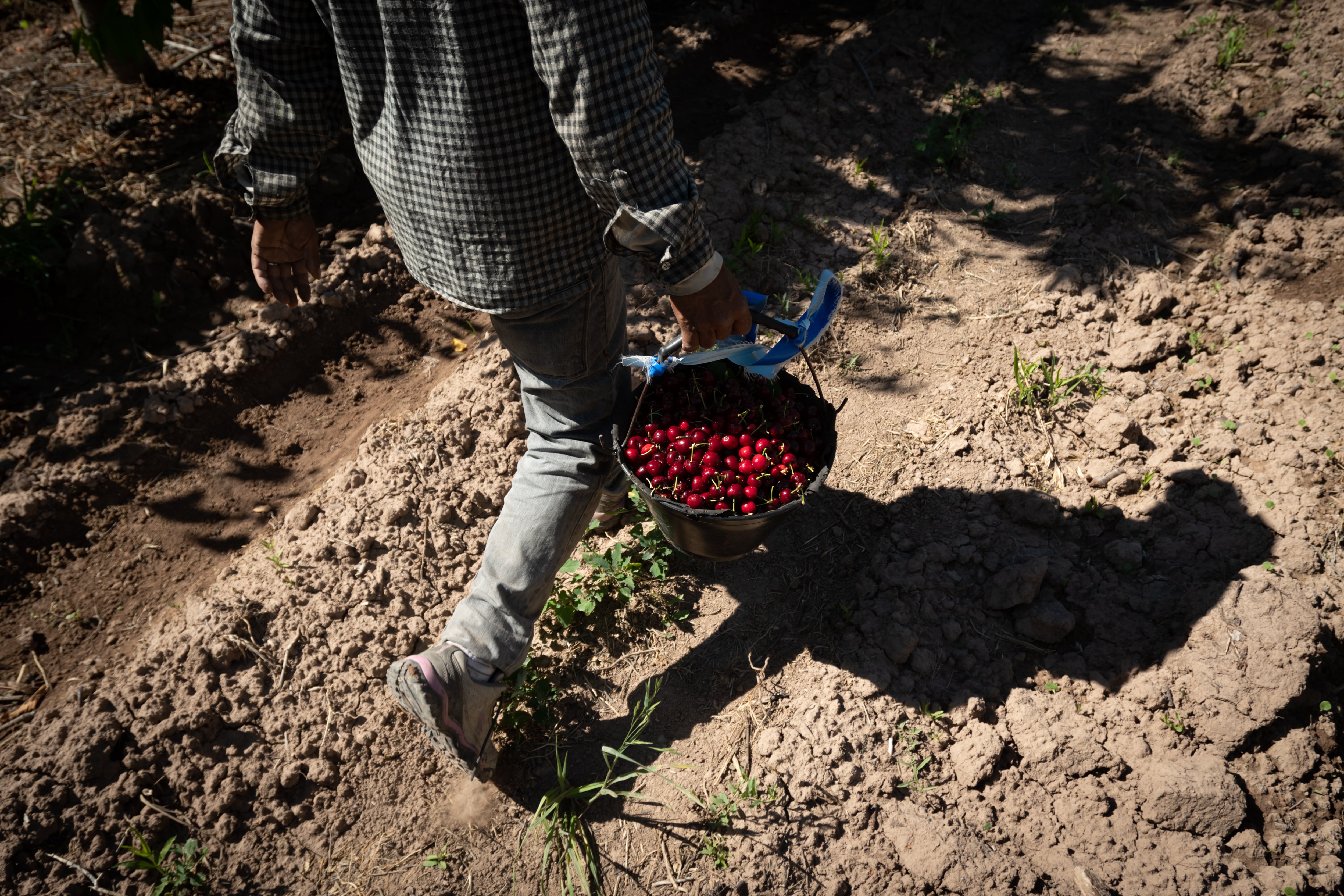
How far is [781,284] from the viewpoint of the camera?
3855mm

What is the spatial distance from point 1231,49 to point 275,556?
19.4ft

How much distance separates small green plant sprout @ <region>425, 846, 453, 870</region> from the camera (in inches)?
93.2

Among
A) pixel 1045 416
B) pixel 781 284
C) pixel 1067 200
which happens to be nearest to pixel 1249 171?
pixel 1067 200

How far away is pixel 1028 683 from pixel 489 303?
7.15ft

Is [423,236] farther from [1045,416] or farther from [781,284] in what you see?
[1045,416]

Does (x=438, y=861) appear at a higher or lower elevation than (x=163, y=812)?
lower

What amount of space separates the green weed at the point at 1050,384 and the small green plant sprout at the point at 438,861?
2842mm

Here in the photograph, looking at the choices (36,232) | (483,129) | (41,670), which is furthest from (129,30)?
(483,129)

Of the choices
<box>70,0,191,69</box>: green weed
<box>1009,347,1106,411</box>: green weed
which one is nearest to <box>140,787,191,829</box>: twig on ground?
<box>1009,347,1106,411</box>: green weed

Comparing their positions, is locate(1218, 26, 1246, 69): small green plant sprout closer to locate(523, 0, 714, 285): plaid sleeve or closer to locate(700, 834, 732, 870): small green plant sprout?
locate(523, 0, 714, 285): plaid sleeve

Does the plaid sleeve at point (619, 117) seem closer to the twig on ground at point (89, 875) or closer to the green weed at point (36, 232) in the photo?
the twig on ground at point (89, 875)

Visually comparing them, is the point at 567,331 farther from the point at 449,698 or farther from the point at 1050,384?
the point at 1050,384

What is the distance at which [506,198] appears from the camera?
180 cm

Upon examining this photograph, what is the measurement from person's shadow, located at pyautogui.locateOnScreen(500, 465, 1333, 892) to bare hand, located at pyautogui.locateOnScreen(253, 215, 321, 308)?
1772 millimetres
